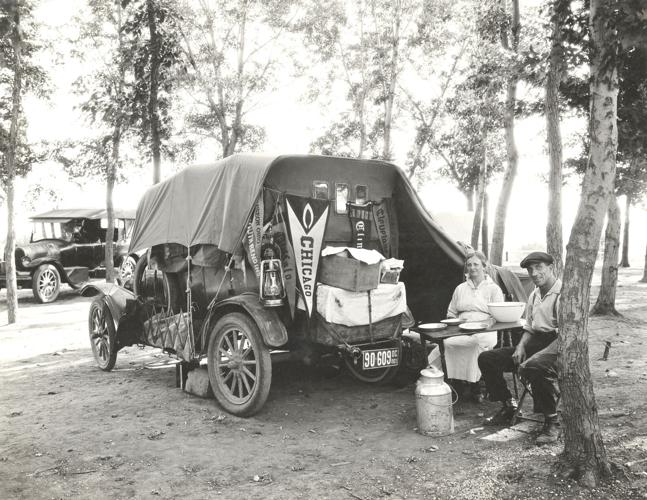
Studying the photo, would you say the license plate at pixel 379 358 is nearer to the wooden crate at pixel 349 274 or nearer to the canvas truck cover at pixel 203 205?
the wooden crate at pixel 349 274

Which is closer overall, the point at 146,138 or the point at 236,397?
the point at 236,397

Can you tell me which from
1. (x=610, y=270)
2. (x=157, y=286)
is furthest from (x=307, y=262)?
(x=610, y=270)

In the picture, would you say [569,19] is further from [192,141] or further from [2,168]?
[192,141]

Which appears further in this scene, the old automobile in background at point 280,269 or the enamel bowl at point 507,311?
the enamel bowl at point 507,311

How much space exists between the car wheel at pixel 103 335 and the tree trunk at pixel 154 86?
4.93m

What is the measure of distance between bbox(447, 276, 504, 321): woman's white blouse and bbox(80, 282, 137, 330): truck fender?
4.19m

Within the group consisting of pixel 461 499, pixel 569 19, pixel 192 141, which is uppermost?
pixel 192 141

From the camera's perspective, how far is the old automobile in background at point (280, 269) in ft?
18.7

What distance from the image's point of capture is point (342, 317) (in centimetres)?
563

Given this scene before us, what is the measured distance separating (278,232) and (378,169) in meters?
1.49

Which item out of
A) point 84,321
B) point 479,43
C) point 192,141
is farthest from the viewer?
point 192,141

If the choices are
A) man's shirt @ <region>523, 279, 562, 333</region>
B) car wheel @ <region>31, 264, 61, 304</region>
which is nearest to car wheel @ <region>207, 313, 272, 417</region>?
man's shirt @ <region>523, 279, 562, 333</region>

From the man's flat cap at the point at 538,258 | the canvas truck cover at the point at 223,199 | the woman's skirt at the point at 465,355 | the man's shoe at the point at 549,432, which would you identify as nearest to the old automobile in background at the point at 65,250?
the canvas truck cover at the point at 223,199

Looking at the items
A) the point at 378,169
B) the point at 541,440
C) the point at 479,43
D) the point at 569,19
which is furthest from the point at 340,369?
the point at 479,43
